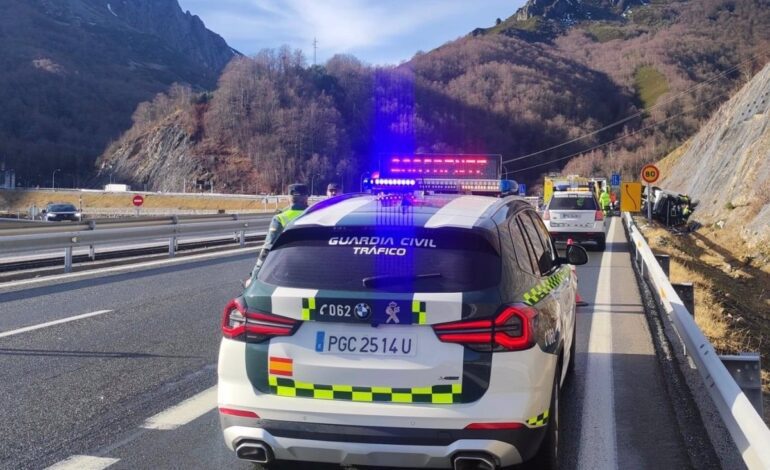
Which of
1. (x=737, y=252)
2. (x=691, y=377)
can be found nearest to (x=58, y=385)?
(x=691, y=377)

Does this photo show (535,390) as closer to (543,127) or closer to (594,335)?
(594,335)

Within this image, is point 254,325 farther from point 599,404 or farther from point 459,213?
point 599,404

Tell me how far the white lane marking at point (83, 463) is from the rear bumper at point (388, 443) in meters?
1.16

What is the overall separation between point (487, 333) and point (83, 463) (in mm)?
2580

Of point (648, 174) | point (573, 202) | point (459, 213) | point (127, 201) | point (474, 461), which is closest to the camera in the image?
point (474, 461)

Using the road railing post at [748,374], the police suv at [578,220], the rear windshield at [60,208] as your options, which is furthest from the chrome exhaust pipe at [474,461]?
the rear windshield at [60,208]

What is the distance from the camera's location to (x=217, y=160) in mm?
107688

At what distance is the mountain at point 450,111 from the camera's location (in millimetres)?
109812

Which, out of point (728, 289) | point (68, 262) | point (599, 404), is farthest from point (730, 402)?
point (68, 262)

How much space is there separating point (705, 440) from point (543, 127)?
159121 mm

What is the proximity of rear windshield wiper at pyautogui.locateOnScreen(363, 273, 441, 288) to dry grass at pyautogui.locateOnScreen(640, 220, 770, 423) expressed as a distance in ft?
12.5

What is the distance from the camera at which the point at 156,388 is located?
5.98 metres

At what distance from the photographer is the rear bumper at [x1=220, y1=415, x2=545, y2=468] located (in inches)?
137

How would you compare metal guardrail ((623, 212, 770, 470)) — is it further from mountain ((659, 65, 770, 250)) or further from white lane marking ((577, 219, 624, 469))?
mountain ((659, 65, 770, 250))
